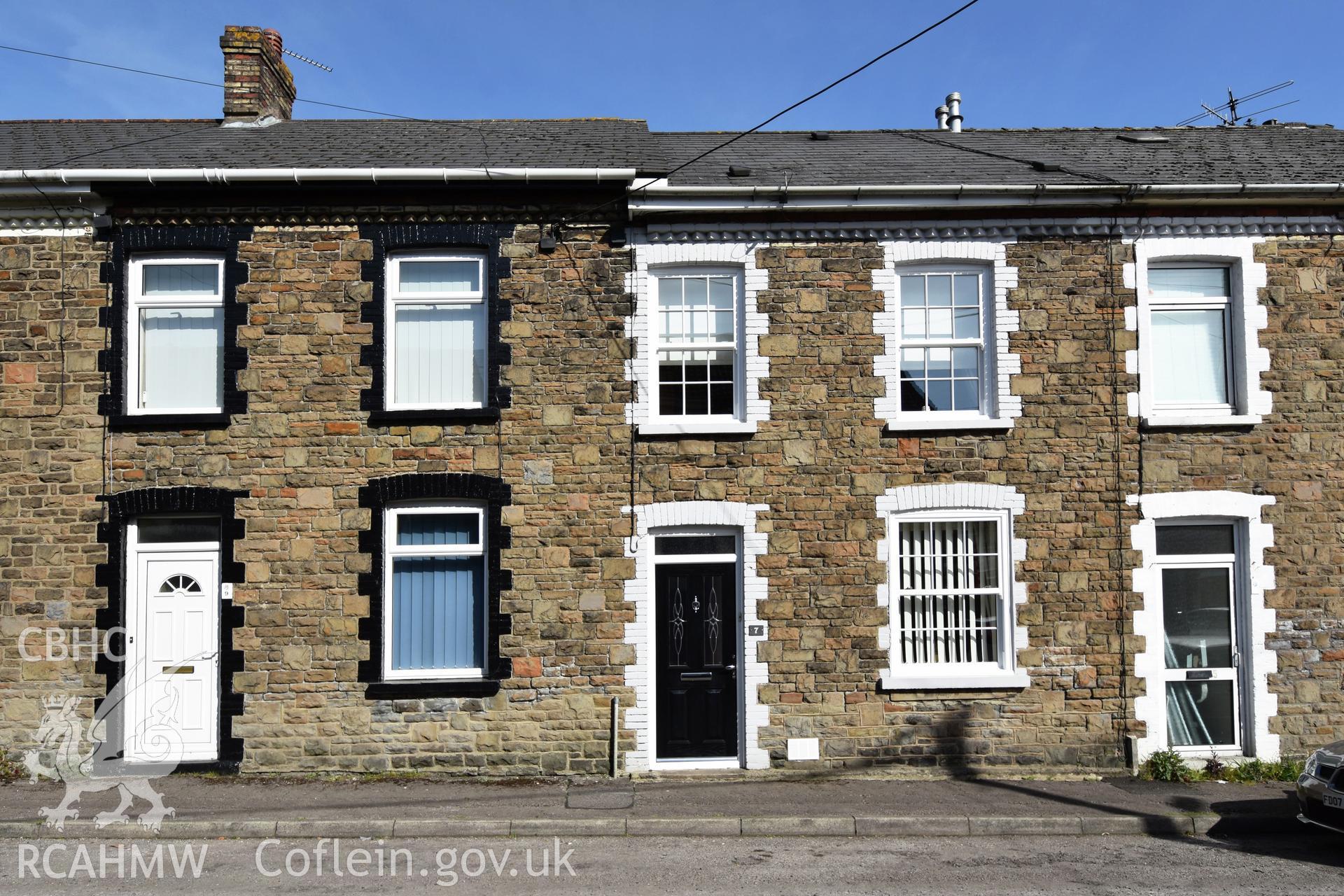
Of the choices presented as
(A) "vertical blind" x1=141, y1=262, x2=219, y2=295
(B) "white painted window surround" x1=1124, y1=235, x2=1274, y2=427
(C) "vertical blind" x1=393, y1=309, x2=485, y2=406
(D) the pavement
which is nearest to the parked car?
(D) the pavement

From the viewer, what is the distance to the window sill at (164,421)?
1072cm

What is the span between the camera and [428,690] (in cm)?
1054

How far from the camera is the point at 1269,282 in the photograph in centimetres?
1120

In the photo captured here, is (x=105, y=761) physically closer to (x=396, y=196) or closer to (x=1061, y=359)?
(x=396, y=196)

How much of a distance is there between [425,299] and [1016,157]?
7551 mm

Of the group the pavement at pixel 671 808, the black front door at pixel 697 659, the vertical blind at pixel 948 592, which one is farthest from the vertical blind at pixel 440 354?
the vertical blind at pixel 948 592

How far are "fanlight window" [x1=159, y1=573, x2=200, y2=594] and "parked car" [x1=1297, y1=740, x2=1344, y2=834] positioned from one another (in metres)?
11.0

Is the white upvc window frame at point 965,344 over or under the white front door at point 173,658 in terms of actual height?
over

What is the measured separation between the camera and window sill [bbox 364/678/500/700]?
1052 cm

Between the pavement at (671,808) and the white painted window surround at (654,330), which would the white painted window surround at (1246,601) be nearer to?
the pavement at (671,808)

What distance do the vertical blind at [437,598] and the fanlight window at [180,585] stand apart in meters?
2.19

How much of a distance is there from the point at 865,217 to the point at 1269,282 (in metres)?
4.72

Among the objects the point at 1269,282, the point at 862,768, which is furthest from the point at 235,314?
the point at 1269,282

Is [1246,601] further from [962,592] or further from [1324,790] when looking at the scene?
[1324,790]
